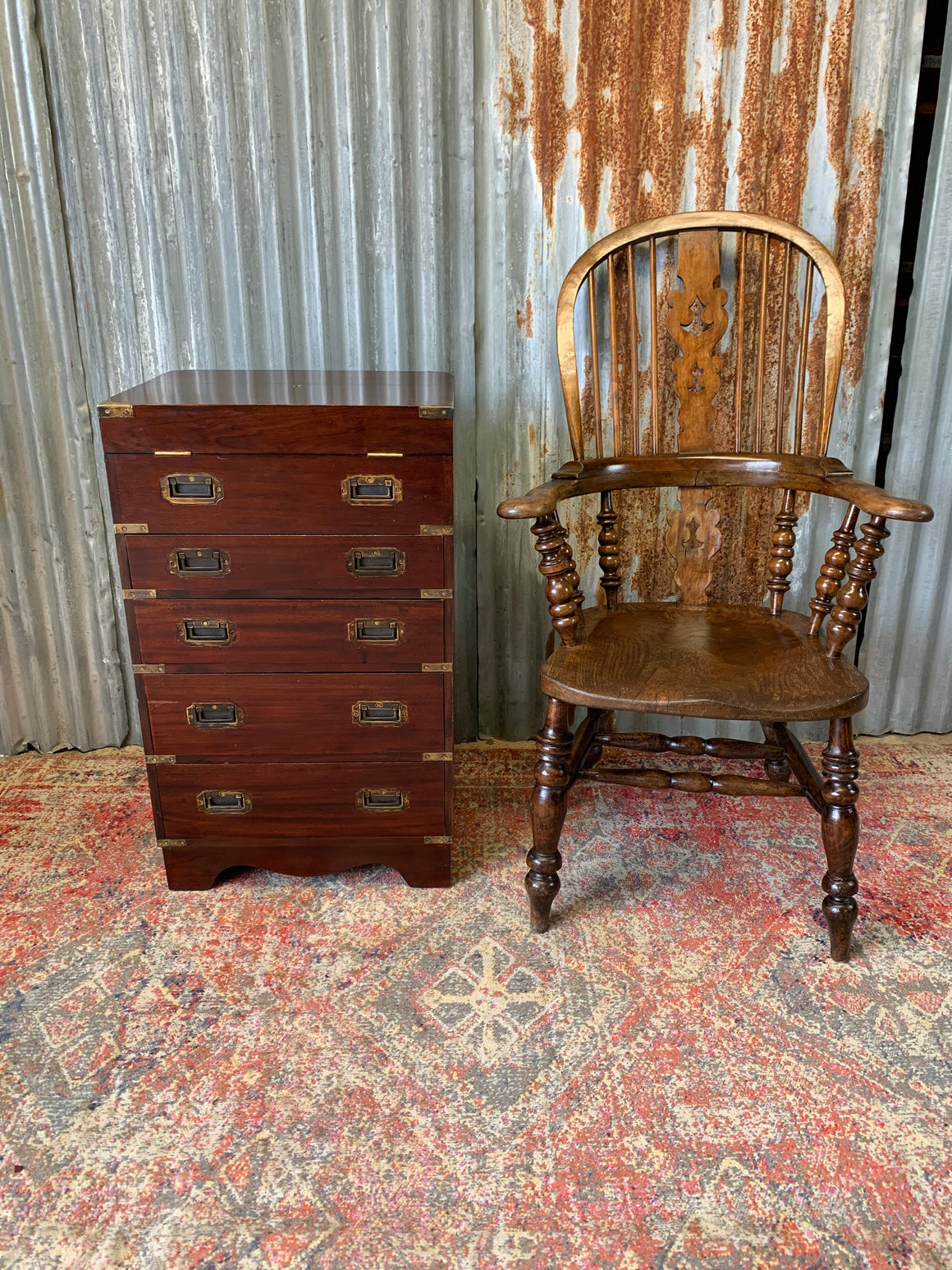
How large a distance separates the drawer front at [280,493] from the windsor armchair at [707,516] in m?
0.20

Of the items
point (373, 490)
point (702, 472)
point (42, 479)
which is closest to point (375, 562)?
point (373, 490)

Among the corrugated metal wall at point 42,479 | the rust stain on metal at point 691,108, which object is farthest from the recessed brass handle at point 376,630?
the rust stain on metal at point 691,108

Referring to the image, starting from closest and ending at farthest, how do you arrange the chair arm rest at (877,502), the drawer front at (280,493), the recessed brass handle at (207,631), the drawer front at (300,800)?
1. the chair arm rest at (877,502)
2. the drawer front at (280,493)
3. the recessed brass handle at (207,631)
4. the drawer front at (300,800)

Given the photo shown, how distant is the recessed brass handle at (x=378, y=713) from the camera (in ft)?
6.08

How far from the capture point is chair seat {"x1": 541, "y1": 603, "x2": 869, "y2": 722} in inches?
62.9

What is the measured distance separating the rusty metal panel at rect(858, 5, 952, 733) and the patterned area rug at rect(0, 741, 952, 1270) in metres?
0.47

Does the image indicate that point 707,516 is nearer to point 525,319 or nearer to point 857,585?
point 857,585

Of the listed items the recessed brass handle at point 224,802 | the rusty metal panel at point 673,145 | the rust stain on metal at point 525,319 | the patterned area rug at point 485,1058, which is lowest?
the patterned area rug at point 485,1058

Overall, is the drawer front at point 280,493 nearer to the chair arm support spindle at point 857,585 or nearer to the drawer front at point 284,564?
the drawer front at point 284,564

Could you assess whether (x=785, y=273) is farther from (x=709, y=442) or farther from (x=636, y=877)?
(x=636, y=877)

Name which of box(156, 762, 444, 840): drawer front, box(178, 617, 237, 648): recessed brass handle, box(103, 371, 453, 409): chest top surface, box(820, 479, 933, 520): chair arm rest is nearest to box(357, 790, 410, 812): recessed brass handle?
box(156, 762, 444, 840): drawer front

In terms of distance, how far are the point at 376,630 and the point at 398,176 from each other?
110 centimetres

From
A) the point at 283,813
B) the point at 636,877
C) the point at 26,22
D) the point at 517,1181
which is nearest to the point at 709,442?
the point at 636,877

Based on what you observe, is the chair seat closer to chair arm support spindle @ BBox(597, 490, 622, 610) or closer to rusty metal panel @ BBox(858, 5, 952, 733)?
chair arm support spindle @ BBox(597, 490, 622, 610)
